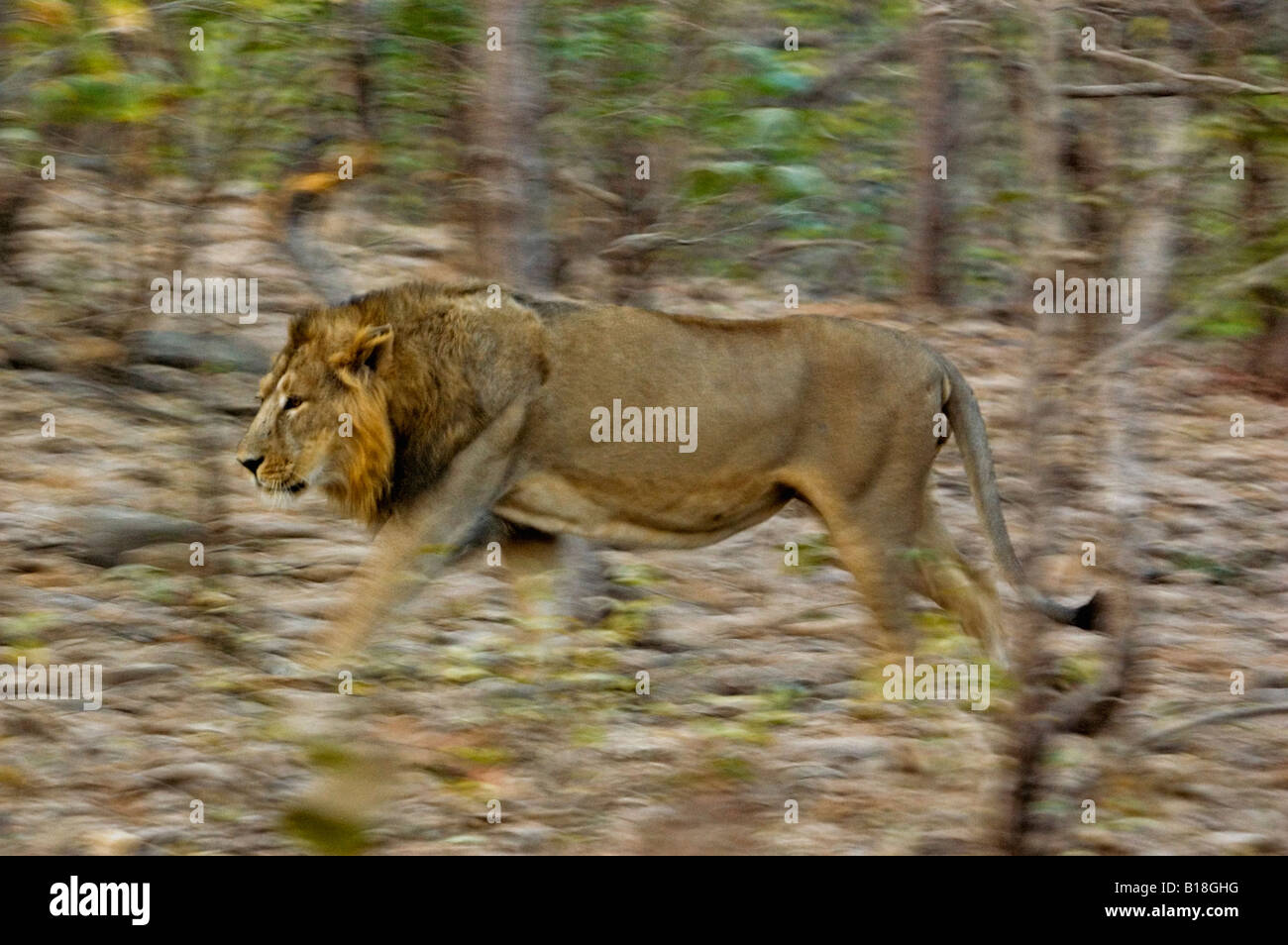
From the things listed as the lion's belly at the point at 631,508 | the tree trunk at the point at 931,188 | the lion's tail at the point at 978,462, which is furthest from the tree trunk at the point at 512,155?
the tree trunk at the point at 931,188

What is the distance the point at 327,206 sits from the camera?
10180mm

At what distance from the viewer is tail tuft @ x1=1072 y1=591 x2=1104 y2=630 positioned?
6301 mm

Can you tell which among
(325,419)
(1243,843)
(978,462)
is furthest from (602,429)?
(1243,843)

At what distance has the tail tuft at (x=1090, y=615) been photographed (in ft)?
20.7

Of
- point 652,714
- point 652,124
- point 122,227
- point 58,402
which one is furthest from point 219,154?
point 652,714

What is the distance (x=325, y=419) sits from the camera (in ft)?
23.7

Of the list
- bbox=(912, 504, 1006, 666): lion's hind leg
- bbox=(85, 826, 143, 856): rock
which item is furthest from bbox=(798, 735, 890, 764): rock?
bbox=(85, 826, 143, 856): rock

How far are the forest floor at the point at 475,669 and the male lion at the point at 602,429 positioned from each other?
1.31ft

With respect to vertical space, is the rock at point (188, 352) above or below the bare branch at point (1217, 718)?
above

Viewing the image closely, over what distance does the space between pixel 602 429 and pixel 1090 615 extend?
2.18 m

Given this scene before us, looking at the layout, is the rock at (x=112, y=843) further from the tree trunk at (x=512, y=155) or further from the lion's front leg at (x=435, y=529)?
the tree trunk at (x=512, y=155)

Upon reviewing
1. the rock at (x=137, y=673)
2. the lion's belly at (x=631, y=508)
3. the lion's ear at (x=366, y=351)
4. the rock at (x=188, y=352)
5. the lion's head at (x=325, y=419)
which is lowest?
the rock at (x=137, y=673)

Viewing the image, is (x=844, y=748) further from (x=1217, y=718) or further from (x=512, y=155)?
(x=512, y=155)

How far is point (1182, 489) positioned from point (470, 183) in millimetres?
5005
